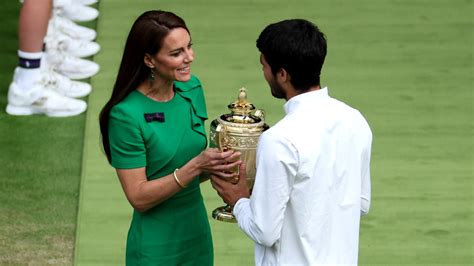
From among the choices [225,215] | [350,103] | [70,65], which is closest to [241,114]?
[225,215]

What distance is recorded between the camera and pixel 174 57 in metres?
4.15

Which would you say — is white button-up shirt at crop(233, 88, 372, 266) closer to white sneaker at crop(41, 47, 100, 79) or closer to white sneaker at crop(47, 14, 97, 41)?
white sneaker at crop(41, 47, 100, 79)

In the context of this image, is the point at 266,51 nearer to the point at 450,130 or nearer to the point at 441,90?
the point at 450,130

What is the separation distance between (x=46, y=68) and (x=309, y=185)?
14.9 feet

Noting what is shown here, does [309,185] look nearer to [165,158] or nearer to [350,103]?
[165,158]

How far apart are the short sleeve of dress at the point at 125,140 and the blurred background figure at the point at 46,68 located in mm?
3567

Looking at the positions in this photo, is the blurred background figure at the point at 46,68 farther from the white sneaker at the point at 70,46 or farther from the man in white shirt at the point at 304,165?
the man in white shirt at the point at 304,165

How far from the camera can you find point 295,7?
9164 mm

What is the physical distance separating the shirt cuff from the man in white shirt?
0.14 ft

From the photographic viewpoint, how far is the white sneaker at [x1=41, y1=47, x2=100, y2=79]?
817 cm

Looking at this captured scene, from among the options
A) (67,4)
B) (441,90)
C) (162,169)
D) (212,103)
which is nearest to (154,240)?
(162,169)

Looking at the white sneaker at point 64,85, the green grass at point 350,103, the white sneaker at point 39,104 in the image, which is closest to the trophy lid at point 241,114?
the green grass at point 350,103

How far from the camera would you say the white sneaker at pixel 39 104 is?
25.1 ft

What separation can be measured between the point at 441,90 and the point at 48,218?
2.95m
